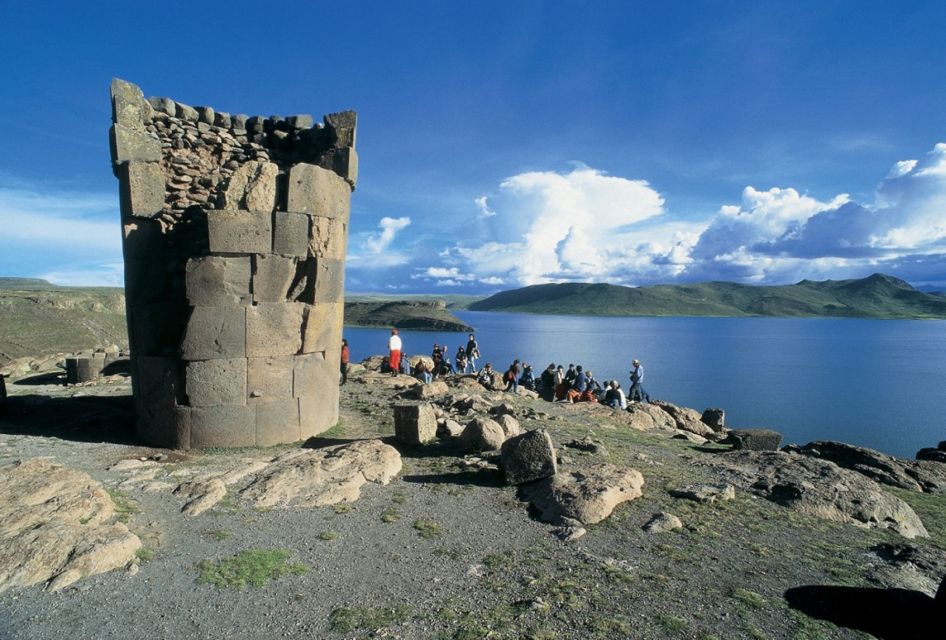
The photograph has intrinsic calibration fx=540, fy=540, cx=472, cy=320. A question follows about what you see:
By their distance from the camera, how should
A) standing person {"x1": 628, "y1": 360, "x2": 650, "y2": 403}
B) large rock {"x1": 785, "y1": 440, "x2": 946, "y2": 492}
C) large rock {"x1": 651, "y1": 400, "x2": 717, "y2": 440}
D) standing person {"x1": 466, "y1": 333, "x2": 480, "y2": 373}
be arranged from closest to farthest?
large rock {"x1": 785, "y1": 440, "x2": 946, "y2": 492}, large rock {"x1": 651, "y1": 400, "x2": 717, "y2": 440}, standing person {"x1": 628, "y1": 360, "x2": 650, "y2": 403}, standing person {"x1": 466, "y1": 333, "x2": 480, "y2": 373}

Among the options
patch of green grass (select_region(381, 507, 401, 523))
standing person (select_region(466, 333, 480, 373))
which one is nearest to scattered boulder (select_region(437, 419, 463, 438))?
patch of green grass (select_region(381, 507, 401, 523))

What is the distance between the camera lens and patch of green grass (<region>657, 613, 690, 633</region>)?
418 centimetres

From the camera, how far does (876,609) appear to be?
4.61m

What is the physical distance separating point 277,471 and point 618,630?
485 cm

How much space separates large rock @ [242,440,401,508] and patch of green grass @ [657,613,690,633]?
3.91 meters

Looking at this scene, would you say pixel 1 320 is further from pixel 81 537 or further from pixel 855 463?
pixel 855 463

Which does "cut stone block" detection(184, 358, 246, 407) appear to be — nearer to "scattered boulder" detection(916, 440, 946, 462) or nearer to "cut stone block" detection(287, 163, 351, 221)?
"cut stone block" detection(287, 163, 351, 221)

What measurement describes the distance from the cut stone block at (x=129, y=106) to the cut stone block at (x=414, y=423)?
6.93m

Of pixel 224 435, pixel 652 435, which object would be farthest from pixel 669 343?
pixel 224 435

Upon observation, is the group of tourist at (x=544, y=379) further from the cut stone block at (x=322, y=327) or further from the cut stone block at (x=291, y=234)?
the cut stone block at (x=291, y=234)

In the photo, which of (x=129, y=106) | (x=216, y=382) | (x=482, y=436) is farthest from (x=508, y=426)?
(x=129, y=106)

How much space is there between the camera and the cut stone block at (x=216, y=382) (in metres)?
8.77

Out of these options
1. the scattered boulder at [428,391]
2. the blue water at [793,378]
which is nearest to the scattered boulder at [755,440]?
the scattered boulder at [428,391]

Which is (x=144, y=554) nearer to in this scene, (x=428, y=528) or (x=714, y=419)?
(x=428, y=528)
